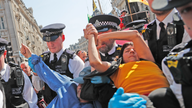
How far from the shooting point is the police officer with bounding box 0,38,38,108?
294 cm

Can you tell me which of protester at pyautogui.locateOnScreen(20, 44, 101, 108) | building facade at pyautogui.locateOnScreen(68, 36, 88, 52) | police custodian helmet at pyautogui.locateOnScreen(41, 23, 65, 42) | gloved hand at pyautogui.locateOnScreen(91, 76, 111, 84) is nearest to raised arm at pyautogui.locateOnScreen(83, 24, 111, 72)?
gloved hand at pyautogui.locateOnScreen(91, 76, 111, 84)

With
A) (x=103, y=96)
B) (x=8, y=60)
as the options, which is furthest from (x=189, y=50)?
(x=8, y=60)

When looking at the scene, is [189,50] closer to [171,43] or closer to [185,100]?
[185,100]

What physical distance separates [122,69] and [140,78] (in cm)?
31

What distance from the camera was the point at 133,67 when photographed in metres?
2.00

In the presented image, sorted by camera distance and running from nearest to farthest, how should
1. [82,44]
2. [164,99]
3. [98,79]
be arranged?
[164,99] < [98,79] < [82,44]

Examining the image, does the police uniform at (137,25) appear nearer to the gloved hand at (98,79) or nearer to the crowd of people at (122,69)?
the crowd of people at (122,69)

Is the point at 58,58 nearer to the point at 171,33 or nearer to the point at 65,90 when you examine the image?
the point at 65,90

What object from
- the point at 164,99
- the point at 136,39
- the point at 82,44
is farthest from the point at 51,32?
the point at 82,44

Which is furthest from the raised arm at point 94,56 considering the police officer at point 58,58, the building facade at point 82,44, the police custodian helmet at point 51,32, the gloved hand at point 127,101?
the building facade at point 82,44

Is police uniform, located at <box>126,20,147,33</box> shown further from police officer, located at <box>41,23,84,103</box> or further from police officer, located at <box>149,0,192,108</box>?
police officer, located at <box>149,0,192,108</box>

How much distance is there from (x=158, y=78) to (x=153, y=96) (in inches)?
14.9

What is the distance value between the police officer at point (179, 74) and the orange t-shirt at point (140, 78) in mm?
281

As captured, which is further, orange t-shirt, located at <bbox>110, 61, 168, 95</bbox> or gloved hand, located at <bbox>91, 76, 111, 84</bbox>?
gloved hand, located at <bbox>91, 76, 111, 84</bbox>
